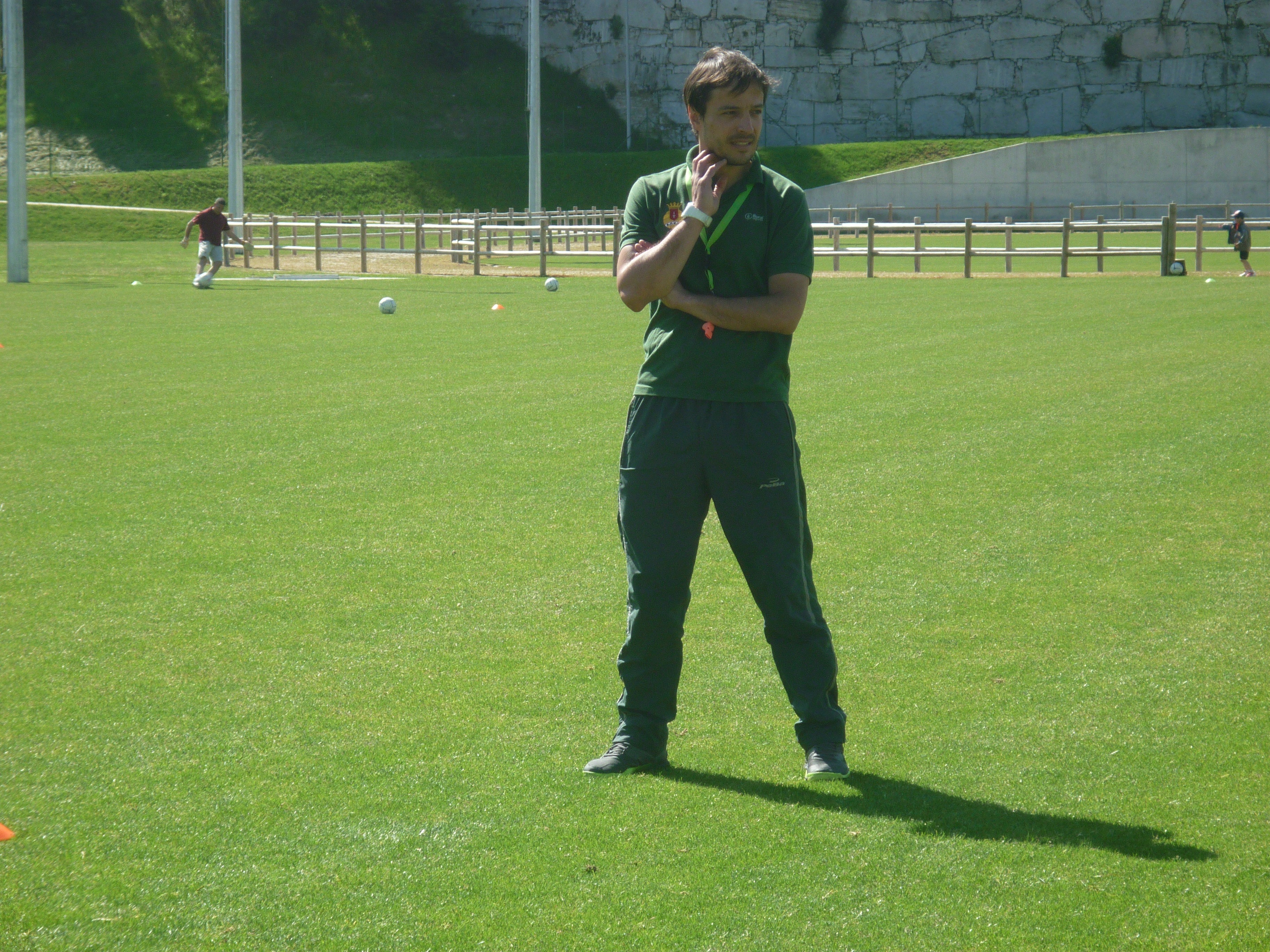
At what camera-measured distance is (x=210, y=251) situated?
1078 inches

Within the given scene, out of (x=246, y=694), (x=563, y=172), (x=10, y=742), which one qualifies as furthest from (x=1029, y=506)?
(x=563, y=172)

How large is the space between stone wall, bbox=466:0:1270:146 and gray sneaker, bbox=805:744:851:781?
70649mm

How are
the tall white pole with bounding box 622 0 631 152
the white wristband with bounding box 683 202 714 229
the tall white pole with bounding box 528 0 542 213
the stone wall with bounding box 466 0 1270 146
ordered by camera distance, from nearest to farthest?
the white wristband with bounding box 683 202 714 229, the tall white pole with bounding box 528 0 542 213, the stone wall with bounding box 466 0 1270 146, the tall white pole with bounding box 622 0 631 152

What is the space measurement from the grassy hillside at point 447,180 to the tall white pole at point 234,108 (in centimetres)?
2234

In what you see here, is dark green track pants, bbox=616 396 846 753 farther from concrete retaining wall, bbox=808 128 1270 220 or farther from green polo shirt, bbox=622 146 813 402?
concrete retaining wall, bbox=808 128 1270 220

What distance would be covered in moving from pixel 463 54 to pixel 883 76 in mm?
24431

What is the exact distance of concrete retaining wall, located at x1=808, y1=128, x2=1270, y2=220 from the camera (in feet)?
193

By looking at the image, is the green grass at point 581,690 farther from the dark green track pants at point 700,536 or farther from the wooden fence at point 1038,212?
the wooden fence at point 1038,212

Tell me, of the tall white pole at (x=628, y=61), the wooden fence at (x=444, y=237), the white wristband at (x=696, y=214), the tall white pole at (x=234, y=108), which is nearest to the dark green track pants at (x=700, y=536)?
the white wristband at (x=696, y=214)

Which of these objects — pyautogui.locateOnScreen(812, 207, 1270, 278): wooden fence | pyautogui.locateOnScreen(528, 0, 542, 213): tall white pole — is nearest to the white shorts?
pyautogui.locateOnScreen(812, 207, 1270, 278): wooden fence

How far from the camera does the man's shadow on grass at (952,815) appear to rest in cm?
362

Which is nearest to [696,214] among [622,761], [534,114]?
[622,761]

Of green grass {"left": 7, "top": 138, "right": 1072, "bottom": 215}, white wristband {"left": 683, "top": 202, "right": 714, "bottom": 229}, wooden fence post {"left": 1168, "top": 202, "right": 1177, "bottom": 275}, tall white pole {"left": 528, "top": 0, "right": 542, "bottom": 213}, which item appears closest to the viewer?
white wristband {"left": 683, "top": 202, "right": 714, "bottom": 229}

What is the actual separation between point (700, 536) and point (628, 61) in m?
71.6
